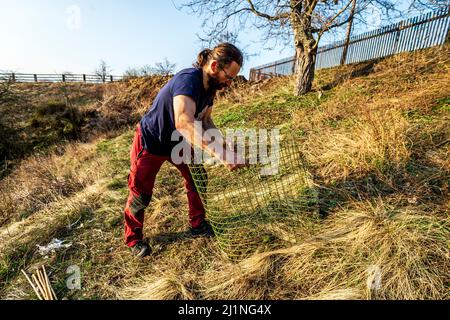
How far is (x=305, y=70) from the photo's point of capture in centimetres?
633

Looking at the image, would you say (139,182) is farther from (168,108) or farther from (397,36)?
(397,36)

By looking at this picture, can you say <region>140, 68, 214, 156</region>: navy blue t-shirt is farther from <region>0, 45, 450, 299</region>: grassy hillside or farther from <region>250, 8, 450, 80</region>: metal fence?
<region>250, 8, 450, 80</region>: metal fence

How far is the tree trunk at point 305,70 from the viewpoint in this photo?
6.27m

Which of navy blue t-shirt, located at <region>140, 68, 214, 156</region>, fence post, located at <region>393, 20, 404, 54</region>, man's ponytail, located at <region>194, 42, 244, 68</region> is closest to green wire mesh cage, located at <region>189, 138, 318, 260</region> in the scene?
navy blue t-shirt, located at <region>140, 68, 214, 156</region>

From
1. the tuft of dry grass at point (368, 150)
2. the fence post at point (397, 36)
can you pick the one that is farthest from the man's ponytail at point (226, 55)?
the fence post at point (397, 36)

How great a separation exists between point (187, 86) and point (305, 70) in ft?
17.5

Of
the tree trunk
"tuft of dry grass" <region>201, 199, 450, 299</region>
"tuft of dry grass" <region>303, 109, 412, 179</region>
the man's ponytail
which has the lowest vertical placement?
"tuft of dry grass" <region>201, 199, 450, 299</region>

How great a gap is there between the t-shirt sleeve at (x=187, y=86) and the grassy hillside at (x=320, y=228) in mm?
1247

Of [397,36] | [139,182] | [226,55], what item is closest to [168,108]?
[226,55]

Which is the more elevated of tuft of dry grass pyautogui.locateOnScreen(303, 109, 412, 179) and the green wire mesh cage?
tuft of dry grass pyautogui.locateOnScreen(303, 109, 412, 179)

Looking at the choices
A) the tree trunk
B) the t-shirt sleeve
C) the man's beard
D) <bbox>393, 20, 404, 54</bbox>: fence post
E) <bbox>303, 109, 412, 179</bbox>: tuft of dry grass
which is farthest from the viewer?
<bbox>393, 20, 404, 54</bbox>: fence post

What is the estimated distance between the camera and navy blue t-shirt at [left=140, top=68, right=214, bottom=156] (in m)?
1.71

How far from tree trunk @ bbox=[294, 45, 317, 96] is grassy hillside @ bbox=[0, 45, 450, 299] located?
79.1 inches

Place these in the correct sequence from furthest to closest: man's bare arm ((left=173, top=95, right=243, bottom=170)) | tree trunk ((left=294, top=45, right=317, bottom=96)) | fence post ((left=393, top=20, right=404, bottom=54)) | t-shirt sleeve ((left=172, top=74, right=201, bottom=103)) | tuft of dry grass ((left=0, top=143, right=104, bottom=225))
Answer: fence post ((left=393, top=20, right=404, bottom=54)), tree trunk ((left=294, top=45, right=317, bottom=96)), tuft of dry grass ((left=0, top=143, right=104, bottom=225)), t-shirt sleeve ((left=172, top=74, right=201, bottom=103)), man's bare arm ((left=173, top=95, right=243, bottom=170))
